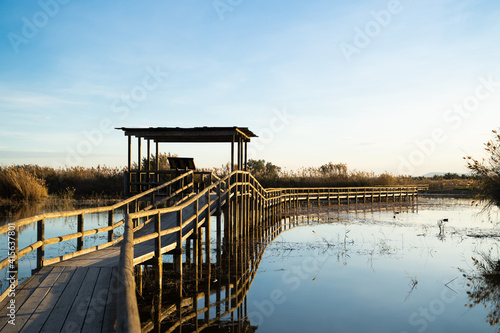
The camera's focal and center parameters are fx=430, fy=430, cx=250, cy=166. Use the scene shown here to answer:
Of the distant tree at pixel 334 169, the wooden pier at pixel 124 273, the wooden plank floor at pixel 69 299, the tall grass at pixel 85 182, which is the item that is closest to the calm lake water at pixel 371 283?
the wooden pier at pixel 124 273

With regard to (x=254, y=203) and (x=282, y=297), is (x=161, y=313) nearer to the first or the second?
(x=282, y=297)

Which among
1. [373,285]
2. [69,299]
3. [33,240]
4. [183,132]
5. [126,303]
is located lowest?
[373,285]

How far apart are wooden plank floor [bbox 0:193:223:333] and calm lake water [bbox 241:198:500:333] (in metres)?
2.46

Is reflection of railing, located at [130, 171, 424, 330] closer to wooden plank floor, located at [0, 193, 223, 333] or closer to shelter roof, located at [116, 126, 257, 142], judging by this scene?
wooden plank floor, located at [0, 193, 223, 333]

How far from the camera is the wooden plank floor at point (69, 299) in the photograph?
15.5 ft

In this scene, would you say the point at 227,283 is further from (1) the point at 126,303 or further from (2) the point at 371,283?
(1) the point at 126,303

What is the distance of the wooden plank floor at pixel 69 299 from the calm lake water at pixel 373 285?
246 centimetres

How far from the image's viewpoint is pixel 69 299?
17.9 ft

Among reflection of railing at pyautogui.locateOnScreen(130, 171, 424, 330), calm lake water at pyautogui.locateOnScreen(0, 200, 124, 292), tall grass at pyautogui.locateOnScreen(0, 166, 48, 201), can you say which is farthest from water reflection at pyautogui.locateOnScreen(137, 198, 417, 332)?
tall grass at pyautogui.locateOnScreen(0, 166, 48, 201)

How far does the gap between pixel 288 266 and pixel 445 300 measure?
3.74m

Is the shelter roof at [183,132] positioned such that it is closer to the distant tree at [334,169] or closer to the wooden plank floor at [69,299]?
the wooden plank floor at [69,299]

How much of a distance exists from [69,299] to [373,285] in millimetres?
6153

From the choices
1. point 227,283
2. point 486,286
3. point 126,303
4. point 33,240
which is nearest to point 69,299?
point 126,303

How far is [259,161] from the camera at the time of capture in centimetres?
5591
